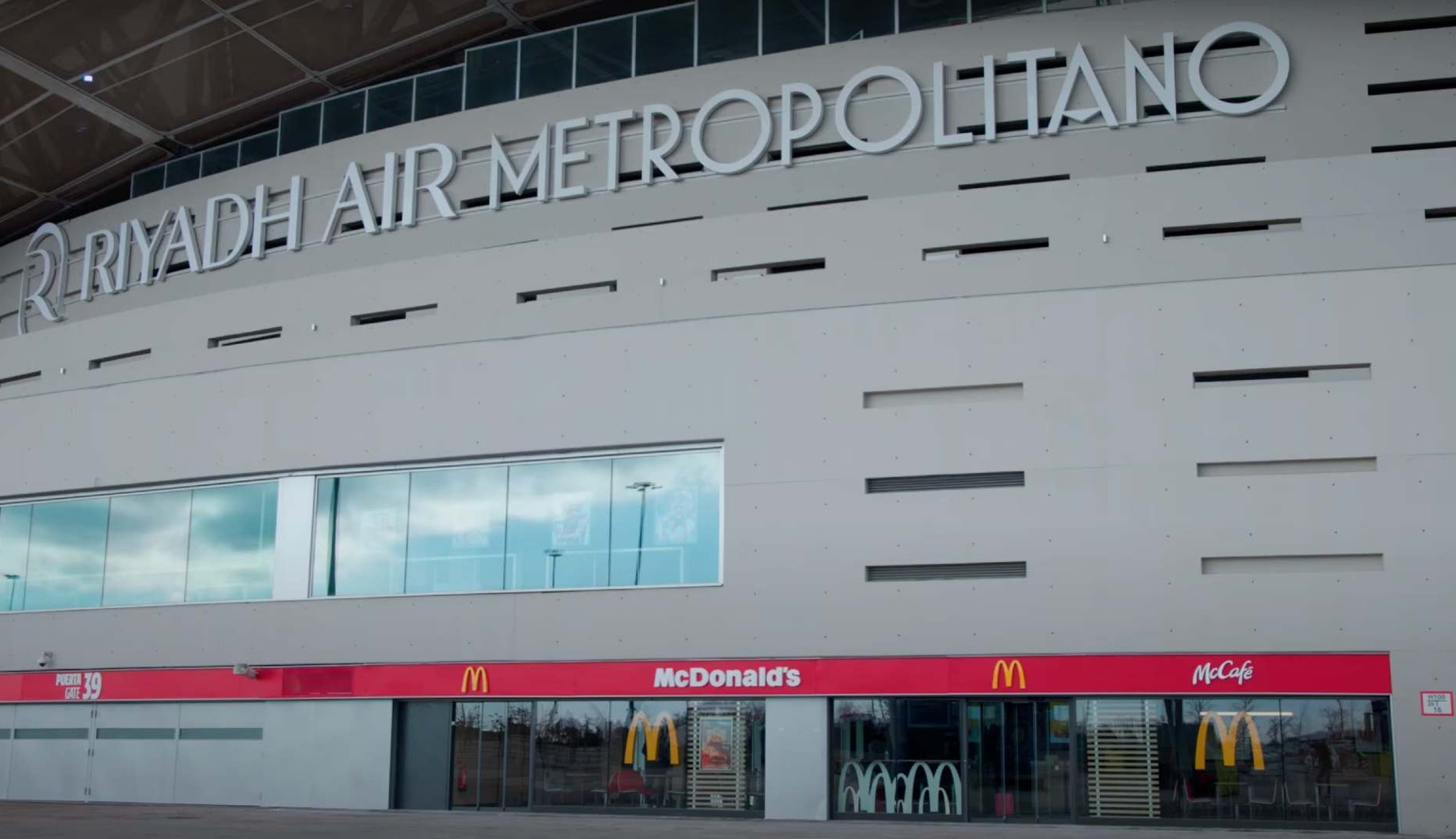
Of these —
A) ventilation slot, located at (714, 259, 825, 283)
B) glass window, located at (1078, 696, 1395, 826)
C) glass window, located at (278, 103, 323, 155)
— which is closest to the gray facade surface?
ventilation slot, located at (714, 259, 825, 283)

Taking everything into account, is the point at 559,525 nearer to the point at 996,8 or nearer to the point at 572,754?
the point at 572,754

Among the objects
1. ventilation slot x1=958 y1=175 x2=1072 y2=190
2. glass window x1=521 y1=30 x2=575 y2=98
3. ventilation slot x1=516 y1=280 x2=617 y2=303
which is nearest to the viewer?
ventilation slot x1=958 y1=175 x2=1072 y2=190

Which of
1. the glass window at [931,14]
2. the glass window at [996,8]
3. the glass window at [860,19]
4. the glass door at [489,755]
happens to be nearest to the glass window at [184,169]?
the glass door at [489,755]

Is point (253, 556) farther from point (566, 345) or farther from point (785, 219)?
point (785, 219)

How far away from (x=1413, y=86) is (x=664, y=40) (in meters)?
13.3

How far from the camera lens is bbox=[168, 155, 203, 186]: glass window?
32.5 meters

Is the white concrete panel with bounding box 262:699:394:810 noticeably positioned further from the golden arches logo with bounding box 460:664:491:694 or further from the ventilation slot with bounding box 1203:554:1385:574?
the ventilation slot with bounding box 1203:554:1385:574

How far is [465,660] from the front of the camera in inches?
987

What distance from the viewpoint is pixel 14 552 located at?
30.5 metres

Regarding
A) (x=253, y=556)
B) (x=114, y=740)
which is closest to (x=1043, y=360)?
(x=253, y=556)

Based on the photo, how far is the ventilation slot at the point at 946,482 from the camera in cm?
2273

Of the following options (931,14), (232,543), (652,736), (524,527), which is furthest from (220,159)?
(652,736)

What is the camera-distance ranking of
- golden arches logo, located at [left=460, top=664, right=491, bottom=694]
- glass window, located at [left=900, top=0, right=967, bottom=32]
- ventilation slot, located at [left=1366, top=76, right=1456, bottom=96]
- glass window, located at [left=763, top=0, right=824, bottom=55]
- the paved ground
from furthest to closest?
glass window, located at [left=763, top=0, right=824, bottom=55] < glass window, located at [left=900, top=0, right=967, bottom=32] < golden arches logo, located at [left=460, top=664, right=491, bottom=694] < ventilation slot, located at [left=1366, top=76, right=1456, bottom=96] < the paved ground

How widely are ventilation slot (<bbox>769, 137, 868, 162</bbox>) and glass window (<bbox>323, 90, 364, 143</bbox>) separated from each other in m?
9.72
